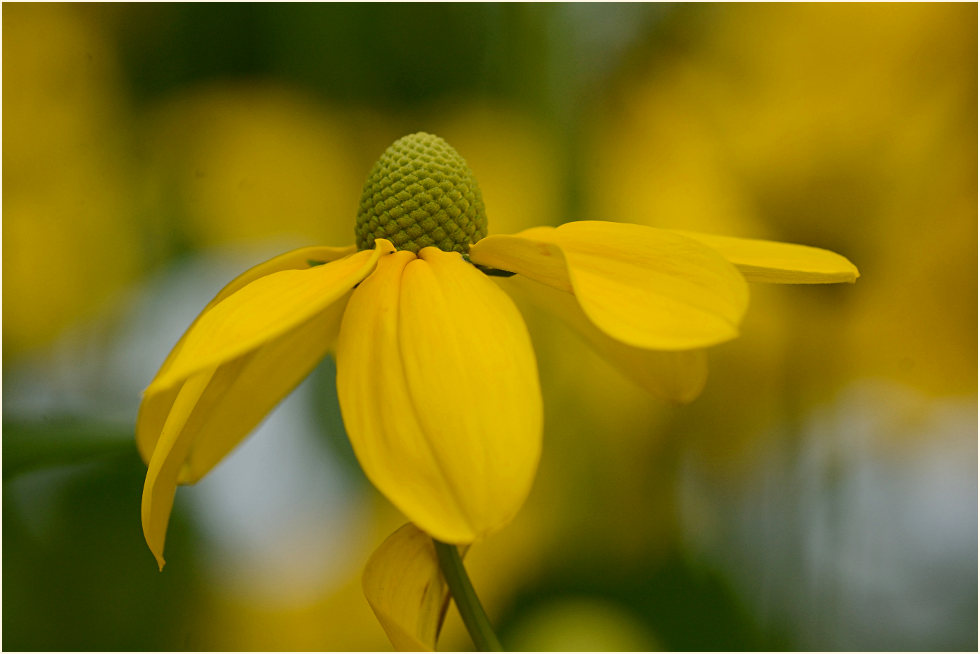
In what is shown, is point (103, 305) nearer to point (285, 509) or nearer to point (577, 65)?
point (285, 509)

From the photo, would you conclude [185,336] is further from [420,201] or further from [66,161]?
[66,161]

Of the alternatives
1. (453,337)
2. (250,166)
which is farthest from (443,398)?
(250,166)

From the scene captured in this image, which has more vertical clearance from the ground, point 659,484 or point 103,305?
point 103,305

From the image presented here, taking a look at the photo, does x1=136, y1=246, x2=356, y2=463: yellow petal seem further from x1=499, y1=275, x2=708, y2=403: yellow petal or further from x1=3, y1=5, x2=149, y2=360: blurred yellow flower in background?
x1=3, y1=5, x2=149, y2=360: blurred yellow flower in background

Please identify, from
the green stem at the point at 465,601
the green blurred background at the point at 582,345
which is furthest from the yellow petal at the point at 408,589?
the green blurred background at the point at 582,345

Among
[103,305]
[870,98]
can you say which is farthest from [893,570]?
[103,305]

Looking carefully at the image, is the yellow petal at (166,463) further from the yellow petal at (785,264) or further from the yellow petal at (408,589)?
the yellow petal at (785,264)
